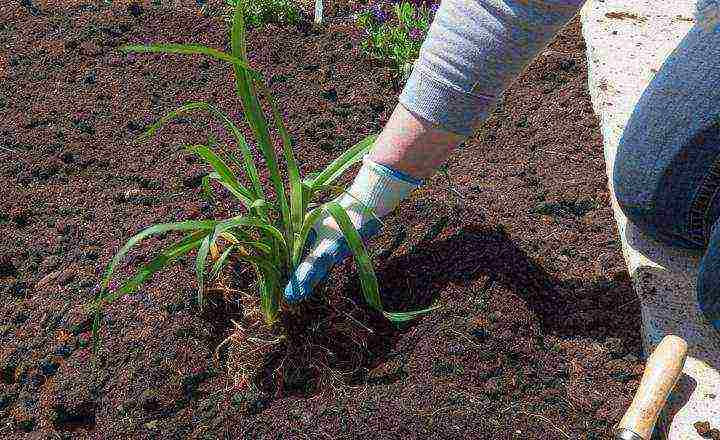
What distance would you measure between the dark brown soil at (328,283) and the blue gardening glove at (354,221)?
0.13m

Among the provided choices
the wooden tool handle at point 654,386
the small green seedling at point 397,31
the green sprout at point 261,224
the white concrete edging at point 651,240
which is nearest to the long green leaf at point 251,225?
the green sprout at point 261,224

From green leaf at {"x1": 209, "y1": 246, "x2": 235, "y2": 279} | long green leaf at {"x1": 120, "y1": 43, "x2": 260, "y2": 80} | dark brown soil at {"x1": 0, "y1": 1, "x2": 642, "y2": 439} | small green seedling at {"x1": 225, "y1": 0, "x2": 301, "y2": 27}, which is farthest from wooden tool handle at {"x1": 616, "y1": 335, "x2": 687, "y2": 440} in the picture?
small green seedling at {"x1": 225, "y1": 0, "x2": 301, "y2": 27}

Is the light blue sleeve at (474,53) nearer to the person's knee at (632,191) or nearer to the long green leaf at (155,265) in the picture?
the long green leaf at (155,265)

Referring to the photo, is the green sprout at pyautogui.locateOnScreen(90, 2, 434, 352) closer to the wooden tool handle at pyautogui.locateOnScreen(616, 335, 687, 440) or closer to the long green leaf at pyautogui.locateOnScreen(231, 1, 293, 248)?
the long green leaf at pyautogui.locateOnScreen(231, 1, 293, 248)

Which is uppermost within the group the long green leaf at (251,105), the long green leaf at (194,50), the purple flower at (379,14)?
the long green leaf at (194,50)

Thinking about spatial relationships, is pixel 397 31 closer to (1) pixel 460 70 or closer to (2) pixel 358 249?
(1) pixel 460 70

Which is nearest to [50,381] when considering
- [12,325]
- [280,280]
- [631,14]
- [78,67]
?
[12,325]

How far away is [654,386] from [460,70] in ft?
2.69

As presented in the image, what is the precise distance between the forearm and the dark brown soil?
364 millimetres

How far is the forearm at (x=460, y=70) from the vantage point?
1.64 meters

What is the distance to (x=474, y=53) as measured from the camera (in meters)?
1.68

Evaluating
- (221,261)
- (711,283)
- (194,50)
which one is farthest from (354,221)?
(711,283)

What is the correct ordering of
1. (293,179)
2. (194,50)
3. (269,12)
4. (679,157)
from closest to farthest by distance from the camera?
(194,50) < (293,179) < (679,157) < (269,12)

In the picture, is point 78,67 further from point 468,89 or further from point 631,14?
point 631,14
